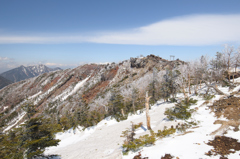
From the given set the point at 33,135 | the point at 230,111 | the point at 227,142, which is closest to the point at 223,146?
the point at 227,142

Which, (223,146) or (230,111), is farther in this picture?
(230,111)

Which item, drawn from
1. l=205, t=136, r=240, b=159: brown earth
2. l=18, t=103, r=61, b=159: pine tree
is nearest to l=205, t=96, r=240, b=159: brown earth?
l=205, t=136, r=240, b=159: brown earth

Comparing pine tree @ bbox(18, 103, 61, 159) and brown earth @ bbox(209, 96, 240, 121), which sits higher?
brown earth @ bbox(209, 96, 240, 121)

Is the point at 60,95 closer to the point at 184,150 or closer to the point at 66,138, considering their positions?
the point at 66,138

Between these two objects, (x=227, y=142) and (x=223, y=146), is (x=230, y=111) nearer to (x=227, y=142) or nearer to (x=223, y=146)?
(x=227, y=142)

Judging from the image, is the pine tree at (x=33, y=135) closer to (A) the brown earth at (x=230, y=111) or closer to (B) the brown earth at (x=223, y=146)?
(B) the brown earth at (x=223, y=146)

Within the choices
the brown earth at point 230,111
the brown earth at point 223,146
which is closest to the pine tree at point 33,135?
the brown earth at point 223,146

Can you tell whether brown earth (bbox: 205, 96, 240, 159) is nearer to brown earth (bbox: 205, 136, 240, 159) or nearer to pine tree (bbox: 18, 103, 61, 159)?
brown earth (bbox: 205, 136, 240, 159)

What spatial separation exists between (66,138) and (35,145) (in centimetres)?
1489

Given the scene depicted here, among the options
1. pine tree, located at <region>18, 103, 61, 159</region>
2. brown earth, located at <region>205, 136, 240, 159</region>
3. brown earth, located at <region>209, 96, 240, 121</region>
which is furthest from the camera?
pine tree, located at <region>18, 103, 61, 159</region>

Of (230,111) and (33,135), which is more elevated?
(230,111)

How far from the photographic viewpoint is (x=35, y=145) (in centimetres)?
1266

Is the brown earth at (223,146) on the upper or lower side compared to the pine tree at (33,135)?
upper

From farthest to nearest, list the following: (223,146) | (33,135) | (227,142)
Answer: (33,135)
(227,142)
(223,146)
